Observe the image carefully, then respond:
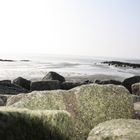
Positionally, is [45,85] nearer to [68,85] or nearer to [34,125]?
[68,85]

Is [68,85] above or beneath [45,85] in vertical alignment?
beneath

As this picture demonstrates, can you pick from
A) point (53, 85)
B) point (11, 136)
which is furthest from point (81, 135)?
point (53, 85)

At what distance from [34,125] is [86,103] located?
9.67 feet

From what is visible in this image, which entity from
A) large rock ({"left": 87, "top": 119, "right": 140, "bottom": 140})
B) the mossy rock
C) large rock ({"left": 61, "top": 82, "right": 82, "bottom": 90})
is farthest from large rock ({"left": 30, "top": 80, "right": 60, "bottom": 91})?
the mossy rock

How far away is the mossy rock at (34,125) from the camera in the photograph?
15.4 ft

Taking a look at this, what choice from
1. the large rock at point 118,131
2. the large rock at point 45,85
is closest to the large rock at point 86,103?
the large rock at point 118,131

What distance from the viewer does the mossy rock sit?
4.69m

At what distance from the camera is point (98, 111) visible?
803 cm

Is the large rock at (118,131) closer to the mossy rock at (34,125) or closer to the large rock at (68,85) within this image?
the mossy rock at (34,125)

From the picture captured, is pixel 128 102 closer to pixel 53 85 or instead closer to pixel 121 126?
pixel 121 126

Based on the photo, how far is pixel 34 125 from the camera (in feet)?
17.1

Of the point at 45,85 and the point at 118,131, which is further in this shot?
the point at 45,85

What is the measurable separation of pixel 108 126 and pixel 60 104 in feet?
5.44

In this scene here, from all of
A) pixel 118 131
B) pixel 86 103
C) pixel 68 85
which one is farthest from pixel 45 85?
pixel 118 131
